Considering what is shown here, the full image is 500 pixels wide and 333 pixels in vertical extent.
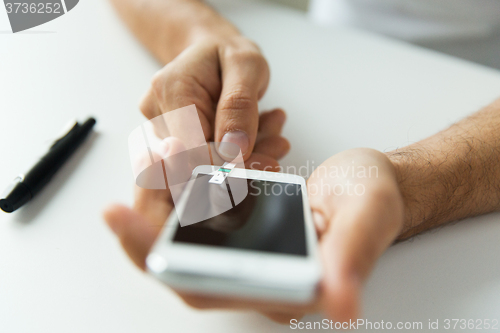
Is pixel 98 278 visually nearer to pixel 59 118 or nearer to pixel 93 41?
pixel 59 118

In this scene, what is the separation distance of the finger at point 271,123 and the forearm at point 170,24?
7.0 inches

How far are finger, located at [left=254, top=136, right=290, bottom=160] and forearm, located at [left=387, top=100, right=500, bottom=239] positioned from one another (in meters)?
0.15

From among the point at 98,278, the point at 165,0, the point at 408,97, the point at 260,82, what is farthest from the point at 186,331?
the point at 165,0

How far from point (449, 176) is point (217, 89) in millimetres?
344

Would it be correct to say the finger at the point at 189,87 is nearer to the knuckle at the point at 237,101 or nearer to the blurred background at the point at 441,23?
the knuckle at the point at 237,101

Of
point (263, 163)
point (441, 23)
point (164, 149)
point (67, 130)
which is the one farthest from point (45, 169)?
point (441, 23)

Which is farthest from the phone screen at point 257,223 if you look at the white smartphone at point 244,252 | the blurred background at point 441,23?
the blurred background at point 441,23
